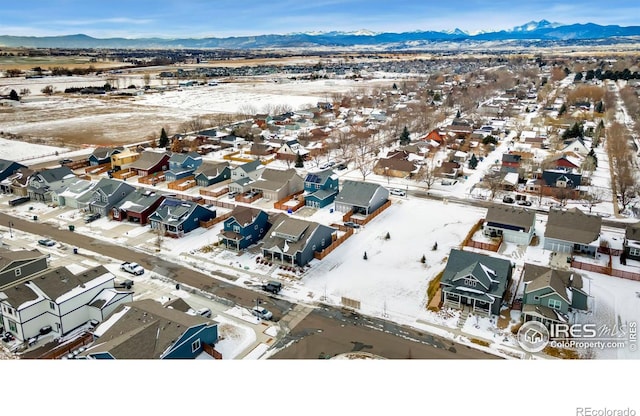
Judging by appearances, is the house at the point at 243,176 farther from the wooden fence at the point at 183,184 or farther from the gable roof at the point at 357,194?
the gable roof at the point at 357,194

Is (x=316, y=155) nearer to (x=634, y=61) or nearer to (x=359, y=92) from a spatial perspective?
(x=359, y=92)

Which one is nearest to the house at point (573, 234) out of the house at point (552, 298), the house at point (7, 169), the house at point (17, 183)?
the house at point (552, 298)

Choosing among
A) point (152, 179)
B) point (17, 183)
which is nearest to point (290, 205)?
point (152, 179)

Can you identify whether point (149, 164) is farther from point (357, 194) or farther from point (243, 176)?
point (357, 194)

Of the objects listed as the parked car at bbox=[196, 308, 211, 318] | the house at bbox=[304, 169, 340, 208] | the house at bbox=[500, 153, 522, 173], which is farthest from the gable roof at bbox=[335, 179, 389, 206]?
the parked car at bbox=[196, 308, 211, 318]

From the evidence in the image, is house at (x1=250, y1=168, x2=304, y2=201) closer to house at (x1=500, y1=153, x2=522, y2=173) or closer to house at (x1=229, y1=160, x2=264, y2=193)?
house at (x1=229, y1=160, x2=264, y2=193)

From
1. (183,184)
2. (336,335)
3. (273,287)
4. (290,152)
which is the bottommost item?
(336,335)

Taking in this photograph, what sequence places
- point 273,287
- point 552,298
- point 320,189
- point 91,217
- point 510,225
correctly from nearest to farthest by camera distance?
point 552,298, point 273,287, point 510,225, point 91,217, point 320,189
